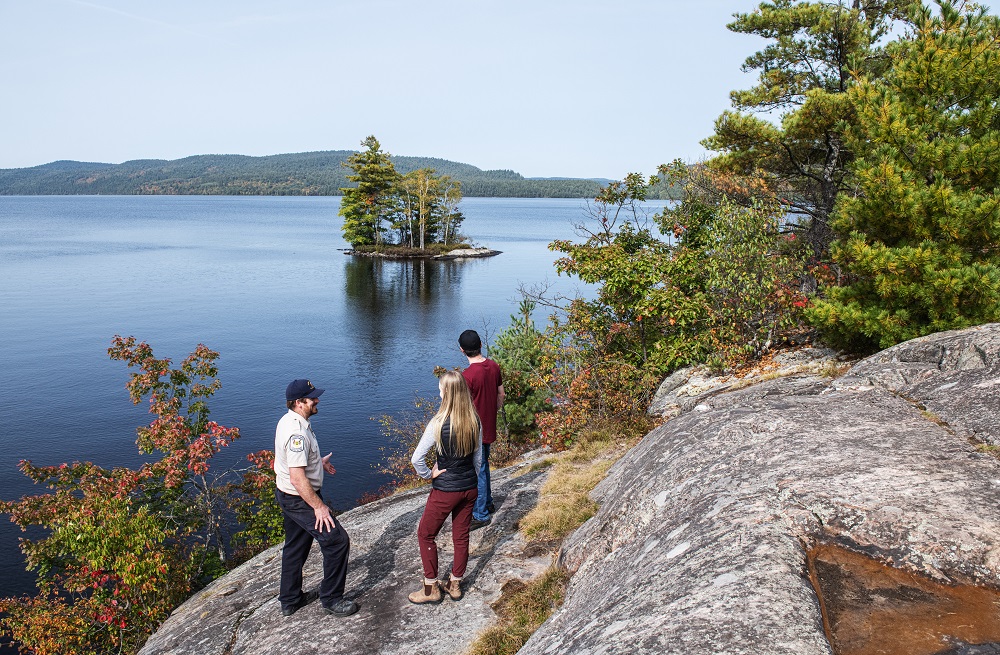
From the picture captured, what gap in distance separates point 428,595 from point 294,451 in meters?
2.01

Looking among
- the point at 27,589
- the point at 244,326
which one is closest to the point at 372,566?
the point at 27,589

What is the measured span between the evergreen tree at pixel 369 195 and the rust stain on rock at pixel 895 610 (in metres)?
88.2

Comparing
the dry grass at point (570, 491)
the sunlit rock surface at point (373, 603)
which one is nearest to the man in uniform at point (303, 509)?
the sunlit rock surface at point (373, 603)

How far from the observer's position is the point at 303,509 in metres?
6.30

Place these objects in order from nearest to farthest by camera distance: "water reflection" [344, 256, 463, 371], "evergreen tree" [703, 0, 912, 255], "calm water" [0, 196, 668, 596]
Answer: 1. "evergreen tree" [703, 0, 912, 255]
2. "calm water" [0, 196, 668, 596]
3. "water reflection" [344, 256, 463, 371]

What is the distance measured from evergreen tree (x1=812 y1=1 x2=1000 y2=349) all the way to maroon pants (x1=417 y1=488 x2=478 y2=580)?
7989 mm

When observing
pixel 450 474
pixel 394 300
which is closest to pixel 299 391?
pixel 450 474

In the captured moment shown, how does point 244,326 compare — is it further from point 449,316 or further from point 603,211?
point 603,211

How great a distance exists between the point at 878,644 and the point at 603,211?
47.1 ft

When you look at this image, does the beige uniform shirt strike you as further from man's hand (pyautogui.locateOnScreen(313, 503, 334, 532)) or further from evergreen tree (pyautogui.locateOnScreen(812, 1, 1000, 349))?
evergreen tree (pyautogui.locateOnScreen(812, 1, 1000, 349))

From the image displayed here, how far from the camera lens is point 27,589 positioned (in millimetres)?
15555

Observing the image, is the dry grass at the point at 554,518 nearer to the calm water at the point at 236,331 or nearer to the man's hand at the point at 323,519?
the man's hand at the point at 323,519

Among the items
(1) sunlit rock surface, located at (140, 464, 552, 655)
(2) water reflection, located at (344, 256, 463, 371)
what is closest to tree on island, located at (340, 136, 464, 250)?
(2) water reflection, located at (344, 256, 463, 371)

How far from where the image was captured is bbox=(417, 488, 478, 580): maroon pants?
248 inches
